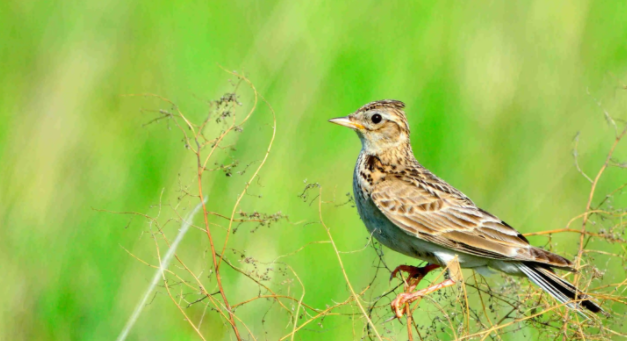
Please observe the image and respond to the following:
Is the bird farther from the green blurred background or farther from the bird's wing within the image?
the green blurred background

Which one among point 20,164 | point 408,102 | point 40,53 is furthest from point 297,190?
point 40,53

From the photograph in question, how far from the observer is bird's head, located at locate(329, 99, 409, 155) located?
7215mm

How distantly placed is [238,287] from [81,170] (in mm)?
1997

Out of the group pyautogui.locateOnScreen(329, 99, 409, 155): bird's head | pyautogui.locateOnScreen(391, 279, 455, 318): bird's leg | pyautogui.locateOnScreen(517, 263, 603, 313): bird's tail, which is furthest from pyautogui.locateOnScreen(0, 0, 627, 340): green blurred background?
pyautogui.locateOnScreen(517, 263, 603, 313): bird's tail

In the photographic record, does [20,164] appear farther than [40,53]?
No

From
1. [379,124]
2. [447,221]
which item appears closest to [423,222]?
[447,221]

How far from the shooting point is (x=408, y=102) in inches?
392

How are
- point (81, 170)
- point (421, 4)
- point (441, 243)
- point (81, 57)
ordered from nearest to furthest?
point (441, 243) → point (81, 170) → point (81, 57) → point (421, 4)

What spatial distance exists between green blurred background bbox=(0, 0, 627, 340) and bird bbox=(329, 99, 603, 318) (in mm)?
1010

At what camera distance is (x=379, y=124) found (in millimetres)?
7270

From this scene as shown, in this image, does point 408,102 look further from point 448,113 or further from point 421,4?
point 421,4

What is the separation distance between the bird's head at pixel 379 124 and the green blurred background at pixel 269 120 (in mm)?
923

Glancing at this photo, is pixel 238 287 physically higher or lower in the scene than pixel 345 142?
lower

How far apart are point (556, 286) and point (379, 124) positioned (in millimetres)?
2346
